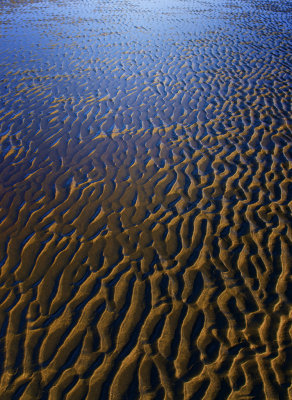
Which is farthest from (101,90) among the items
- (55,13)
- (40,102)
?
(55,13)

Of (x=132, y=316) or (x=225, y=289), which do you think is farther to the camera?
(x=225, y=289)

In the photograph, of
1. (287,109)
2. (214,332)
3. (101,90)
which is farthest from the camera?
(101,90)

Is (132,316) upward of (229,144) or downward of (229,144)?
downward

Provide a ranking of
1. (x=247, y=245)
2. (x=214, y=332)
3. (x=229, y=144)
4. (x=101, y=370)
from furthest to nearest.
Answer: (x=229, y=144) → (x=247, y=245) → (x=214, y=332) → (x=101, y=370)

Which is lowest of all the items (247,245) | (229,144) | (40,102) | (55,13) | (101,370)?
(101,370)

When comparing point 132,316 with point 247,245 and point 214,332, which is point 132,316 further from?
point 247,245

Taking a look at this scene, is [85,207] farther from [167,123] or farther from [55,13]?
[55,13]

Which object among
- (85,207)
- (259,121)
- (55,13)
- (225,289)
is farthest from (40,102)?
(55,13)
